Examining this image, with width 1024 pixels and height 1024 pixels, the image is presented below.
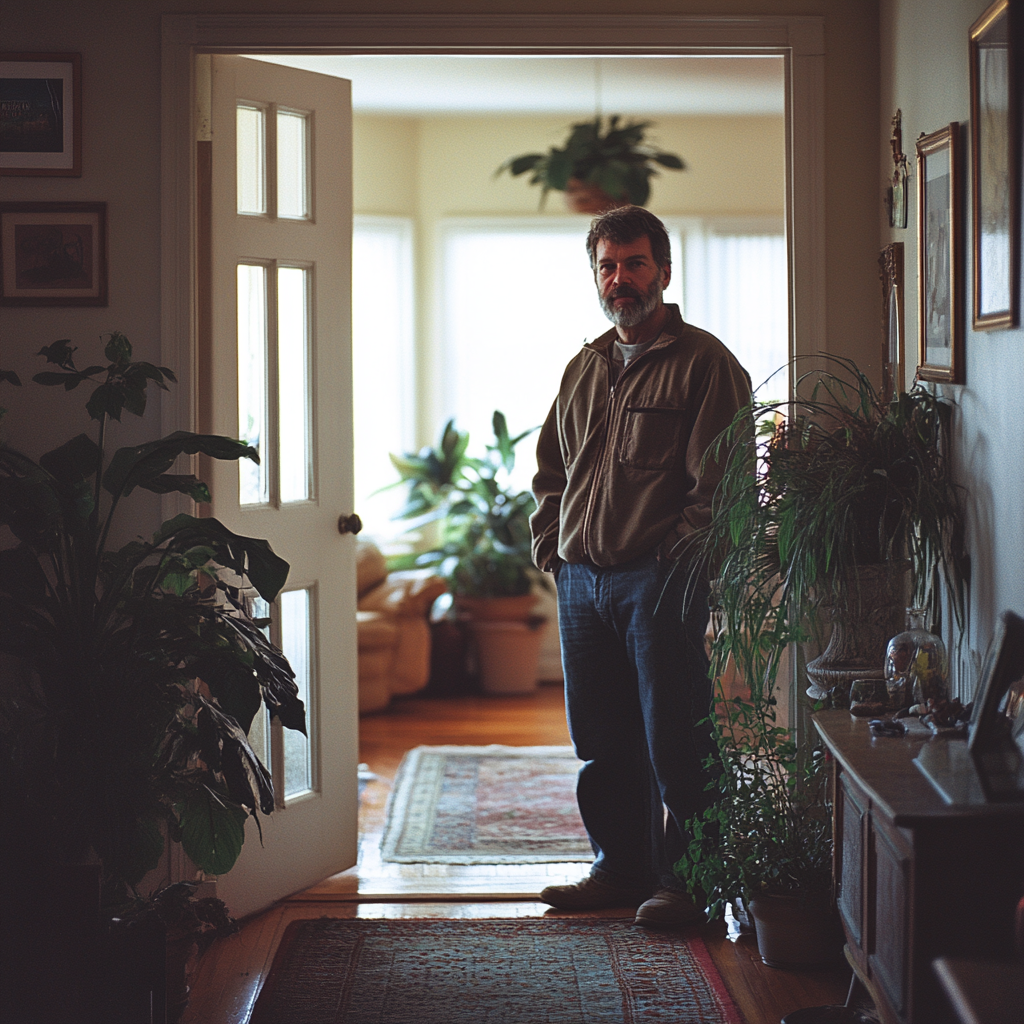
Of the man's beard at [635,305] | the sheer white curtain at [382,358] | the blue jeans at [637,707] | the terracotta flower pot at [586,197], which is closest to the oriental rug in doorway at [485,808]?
the blue jeans at [637,707]

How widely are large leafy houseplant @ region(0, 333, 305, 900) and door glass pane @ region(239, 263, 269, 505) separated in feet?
1.74

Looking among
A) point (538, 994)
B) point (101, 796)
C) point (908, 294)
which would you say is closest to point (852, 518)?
point (908, 294)

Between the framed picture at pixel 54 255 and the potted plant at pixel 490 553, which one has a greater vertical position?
the framed picture at pixel 54 255

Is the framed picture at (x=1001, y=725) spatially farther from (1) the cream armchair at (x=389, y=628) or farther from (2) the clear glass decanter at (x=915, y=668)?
(1) the cream armchair at (x=389, y=628)

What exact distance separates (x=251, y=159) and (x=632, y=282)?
1050 mm

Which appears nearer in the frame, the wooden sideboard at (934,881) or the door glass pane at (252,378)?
the wooden sideboard at (934,881)

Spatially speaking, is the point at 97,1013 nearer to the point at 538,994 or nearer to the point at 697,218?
the point at 538,994

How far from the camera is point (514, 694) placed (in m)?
6.06

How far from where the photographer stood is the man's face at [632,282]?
9.87 feet

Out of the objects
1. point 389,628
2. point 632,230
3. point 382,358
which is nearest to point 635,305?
point 632,230

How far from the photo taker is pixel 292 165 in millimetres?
3305

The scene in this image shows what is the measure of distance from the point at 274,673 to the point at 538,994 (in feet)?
2.92

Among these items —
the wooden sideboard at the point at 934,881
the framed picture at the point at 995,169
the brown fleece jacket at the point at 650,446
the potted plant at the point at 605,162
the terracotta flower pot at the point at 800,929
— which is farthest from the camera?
the potted plant at the point at 605,162

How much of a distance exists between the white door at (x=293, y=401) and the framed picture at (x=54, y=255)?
0.29m
